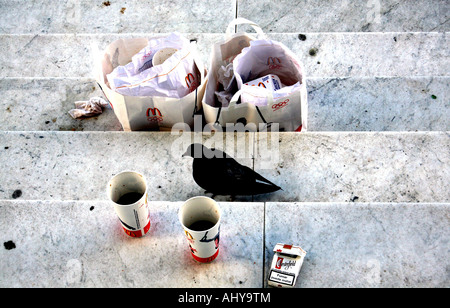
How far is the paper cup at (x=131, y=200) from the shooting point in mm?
1544

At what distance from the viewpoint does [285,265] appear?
5.02 ft

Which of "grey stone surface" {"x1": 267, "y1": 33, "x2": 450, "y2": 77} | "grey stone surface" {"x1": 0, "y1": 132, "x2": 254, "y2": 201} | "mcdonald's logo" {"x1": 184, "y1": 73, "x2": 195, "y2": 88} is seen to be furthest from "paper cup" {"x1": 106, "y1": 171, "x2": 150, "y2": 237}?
"grey stone surface" {"x1": 267, "y1": 33, "x2": 450, "y2": 77}

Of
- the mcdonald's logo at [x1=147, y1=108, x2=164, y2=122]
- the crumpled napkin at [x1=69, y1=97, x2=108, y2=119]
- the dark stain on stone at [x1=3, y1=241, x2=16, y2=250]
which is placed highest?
the mcdonald's logo at [x1=147, y1=108, x2=164, y2=122]

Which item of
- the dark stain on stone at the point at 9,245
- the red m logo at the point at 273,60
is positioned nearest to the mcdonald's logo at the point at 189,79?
the red m logo at the point at 273,60

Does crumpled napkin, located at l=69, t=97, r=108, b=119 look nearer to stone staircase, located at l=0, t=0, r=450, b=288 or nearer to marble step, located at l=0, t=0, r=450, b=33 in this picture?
stone staircase, located at l=0, t=0, r=450, b=288

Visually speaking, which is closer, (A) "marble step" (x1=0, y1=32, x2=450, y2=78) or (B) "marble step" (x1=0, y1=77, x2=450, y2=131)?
(B) "marble step" (x1=0, y1=77, x2=450, y2=131)

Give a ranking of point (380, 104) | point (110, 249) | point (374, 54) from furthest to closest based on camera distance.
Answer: point (374, 54)
point (380, 104)
point (110, 249)

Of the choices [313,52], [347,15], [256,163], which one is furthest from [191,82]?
[347,15]

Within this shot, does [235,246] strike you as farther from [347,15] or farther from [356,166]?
[347,15]

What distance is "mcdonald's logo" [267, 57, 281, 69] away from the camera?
2.14m

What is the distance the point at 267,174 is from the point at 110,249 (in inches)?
26.3

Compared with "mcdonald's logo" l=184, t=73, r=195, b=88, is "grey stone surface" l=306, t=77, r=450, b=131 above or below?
below
